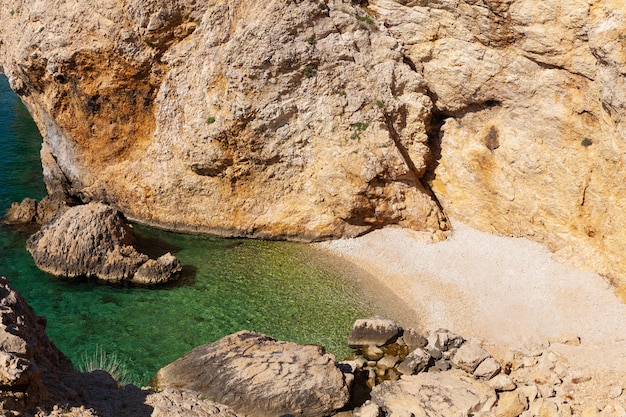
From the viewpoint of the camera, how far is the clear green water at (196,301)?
20891mm

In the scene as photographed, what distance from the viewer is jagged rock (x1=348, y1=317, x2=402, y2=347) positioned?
70.4 ft

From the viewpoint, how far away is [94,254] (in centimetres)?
2466

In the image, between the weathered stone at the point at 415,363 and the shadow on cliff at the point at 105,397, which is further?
the weathered stone at the point at 415,363

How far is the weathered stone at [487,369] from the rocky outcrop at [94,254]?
43.1 feet

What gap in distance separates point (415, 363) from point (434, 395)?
68.7 inches

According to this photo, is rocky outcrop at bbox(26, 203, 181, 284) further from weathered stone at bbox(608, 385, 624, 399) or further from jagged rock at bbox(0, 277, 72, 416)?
weathered stone at bbox(608, 385, 624, 399)

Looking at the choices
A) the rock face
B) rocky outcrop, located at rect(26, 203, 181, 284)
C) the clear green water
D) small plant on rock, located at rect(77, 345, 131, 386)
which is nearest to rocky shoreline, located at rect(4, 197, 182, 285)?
rocky outcrop, located at rect(26, 203, 181, 284)

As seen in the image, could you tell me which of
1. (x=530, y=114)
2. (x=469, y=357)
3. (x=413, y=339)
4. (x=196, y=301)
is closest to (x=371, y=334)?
(x=413, y=339)

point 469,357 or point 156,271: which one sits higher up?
point 156,271

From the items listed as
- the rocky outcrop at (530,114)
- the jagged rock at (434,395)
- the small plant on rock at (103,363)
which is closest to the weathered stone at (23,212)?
the small plant on rock at (103,363)

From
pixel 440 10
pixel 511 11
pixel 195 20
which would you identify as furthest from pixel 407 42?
pixel 195 20

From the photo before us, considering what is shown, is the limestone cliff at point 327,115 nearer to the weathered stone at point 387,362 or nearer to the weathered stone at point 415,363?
the weathered stone at point 387,362

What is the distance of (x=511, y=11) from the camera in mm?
23406

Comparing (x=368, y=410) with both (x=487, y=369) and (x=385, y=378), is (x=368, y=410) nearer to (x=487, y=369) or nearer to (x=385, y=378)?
(x=385, y=378)
